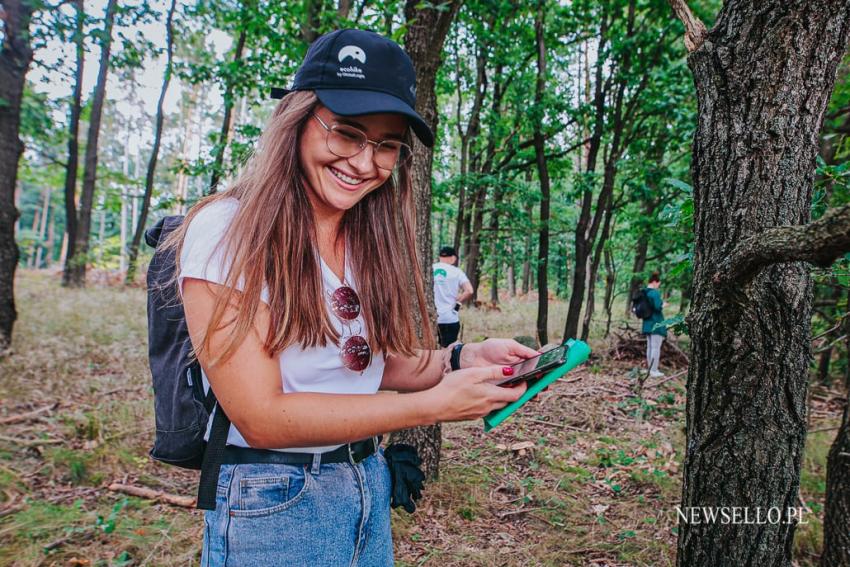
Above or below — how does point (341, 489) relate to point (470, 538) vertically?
above

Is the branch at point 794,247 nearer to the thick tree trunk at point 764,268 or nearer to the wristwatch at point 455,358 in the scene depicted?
the thick tree trunk at point 764,268

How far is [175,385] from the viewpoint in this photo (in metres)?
1.25

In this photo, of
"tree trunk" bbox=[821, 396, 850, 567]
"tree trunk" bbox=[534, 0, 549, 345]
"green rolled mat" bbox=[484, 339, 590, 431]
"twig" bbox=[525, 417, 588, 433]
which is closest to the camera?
"green rolled mat" bbox=[484, 339, 590, 431]

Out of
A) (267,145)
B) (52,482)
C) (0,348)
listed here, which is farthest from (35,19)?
(267,145)

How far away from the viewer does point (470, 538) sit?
3420 millimetres

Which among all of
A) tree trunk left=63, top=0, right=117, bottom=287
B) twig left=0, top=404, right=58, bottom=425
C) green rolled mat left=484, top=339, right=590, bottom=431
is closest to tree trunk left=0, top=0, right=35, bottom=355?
twig left=0, top=404, right=58, bottom=425

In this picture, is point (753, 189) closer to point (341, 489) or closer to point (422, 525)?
point (341, 489)

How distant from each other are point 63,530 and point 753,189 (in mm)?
4240

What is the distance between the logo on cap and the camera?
4.24 feet

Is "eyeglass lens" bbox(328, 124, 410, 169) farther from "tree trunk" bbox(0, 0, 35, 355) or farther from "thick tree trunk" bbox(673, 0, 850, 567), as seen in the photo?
"tree trunk" bbox(0, 0, 35, 355)

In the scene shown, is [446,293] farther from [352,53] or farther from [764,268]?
[352,53]

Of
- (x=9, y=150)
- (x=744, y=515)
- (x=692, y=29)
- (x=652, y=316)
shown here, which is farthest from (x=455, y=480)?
(x=9, y=150)

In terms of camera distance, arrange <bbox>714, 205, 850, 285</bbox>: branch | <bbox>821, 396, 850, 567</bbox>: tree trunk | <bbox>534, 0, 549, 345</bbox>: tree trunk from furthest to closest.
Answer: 1. <bbox>534, 0, 549, 345</bbox>: tree trunk
2. <bbox>821, 396, 850, 567</bbox>: tree trunk
3. <bbox>714, 205, 850, 285</bbox>: branch

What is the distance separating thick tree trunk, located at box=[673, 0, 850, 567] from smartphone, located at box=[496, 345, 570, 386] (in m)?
0.61
